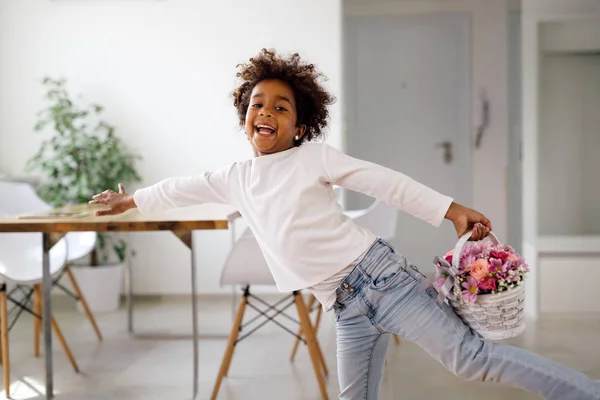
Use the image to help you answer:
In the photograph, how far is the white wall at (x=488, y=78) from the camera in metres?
5.72

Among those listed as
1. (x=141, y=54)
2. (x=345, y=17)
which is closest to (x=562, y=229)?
(x=345, y=17)

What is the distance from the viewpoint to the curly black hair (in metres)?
1.98

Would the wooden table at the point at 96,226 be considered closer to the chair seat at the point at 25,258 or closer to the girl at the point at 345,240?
the chair seat at the point at 25,258

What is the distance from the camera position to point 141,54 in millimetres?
4871

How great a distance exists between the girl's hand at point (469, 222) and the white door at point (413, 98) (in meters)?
4.10

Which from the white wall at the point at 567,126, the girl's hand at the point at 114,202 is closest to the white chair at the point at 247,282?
the girl's hand at the point at 114,202

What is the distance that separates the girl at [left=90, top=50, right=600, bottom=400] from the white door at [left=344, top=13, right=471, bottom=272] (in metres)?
3.89

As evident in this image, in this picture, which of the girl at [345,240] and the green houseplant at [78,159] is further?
the green houseplant at [78,159]

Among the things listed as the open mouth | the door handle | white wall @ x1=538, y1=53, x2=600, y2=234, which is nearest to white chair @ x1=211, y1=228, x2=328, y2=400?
the open mouth

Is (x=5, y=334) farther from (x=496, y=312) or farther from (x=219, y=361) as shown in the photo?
(x=496, y=312)

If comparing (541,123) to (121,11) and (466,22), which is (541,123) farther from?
(121,11)

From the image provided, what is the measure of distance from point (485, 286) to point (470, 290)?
38 millimetres

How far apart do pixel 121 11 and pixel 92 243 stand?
1790 mm

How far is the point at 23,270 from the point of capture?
330 centimetres
